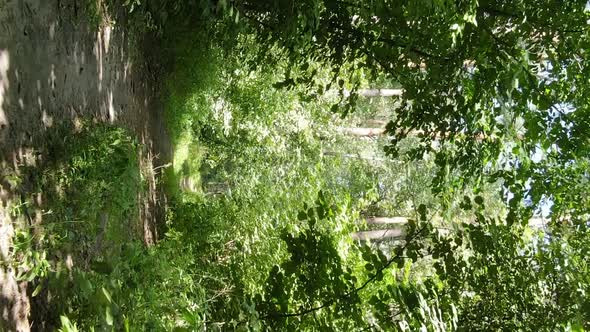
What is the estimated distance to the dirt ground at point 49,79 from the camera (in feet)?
13.7

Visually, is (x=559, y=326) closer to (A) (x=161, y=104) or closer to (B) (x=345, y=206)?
(B) (x=345, y=206)

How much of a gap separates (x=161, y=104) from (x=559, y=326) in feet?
24.3

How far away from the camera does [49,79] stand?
497 cm

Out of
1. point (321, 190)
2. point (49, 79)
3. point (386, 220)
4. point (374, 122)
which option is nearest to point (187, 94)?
point (49, 79)

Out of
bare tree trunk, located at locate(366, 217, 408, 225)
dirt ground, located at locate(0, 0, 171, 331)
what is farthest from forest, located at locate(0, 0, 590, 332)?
bare tree trunk, located at locate(366, 217, 408, 225)

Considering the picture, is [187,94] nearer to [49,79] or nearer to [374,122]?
[49,79]

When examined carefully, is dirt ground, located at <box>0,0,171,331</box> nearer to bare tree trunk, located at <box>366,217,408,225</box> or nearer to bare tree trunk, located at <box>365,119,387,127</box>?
bare tree trunk, located at <box>366,217,408,225</box>

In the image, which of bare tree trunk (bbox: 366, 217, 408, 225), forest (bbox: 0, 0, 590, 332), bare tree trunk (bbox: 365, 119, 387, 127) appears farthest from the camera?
bare tree trunk (bbox: 365, 119, 387, 127)

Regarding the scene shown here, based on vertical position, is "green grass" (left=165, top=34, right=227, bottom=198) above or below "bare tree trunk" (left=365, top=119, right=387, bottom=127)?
above

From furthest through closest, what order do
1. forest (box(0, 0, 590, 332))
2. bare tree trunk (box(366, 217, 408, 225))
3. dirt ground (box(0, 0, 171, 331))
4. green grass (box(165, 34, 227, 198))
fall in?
bare tree trunk (box(366, 217, 408, 225)), green grass (box(165, 34, 227, 198)), dirt ground (box(0, 0, 171, 331)), forest (box(0, 0, 590, 332))

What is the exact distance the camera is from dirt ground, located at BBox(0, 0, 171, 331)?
4.17 m

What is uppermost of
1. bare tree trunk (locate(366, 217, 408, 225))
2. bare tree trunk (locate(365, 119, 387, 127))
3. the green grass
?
the green grass

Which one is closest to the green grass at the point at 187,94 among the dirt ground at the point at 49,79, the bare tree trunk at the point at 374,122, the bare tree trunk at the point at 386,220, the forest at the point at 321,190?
the dirt ground at the point at 49,79

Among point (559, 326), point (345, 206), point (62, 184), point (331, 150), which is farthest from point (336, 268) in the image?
point (331, 150)
